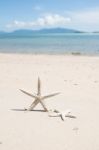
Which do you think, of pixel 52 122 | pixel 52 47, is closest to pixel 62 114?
pixel 52 122

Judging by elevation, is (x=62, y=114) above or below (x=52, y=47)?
above

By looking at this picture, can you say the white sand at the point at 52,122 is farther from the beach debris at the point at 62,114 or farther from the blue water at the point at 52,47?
the blue water at the point at 52,47

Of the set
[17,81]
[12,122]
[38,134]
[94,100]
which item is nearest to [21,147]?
[38,134]

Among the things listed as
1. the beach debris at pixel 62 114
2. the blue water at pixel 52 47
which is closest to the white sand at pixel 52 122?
the beach debris at pixel 62 114

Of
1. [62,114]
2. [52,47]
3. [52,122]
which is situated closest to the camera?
[52,122]

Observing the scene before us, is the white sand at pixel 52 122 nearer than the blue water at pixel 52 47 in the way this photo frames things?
Yes

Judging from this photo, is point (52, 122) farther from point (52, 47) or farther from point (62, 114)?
point (52, 47)

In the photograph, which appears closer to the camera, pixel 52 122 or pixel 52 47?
pixel 52 122

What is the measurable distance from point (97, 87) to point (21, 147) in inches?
193

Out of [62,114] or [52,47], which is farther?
[52,47]

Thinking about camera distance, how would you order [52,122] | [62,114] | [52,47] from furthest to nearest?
1. [52,47]
2. [62,114]
3. [52,122]

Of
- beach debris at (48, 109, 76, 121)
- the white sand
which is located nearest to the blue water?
the white sand

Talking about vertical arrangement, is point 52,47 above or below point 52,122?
below

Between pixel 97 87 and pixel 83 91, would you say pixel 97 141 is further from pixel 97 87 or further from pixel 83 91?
pixel 97 87
